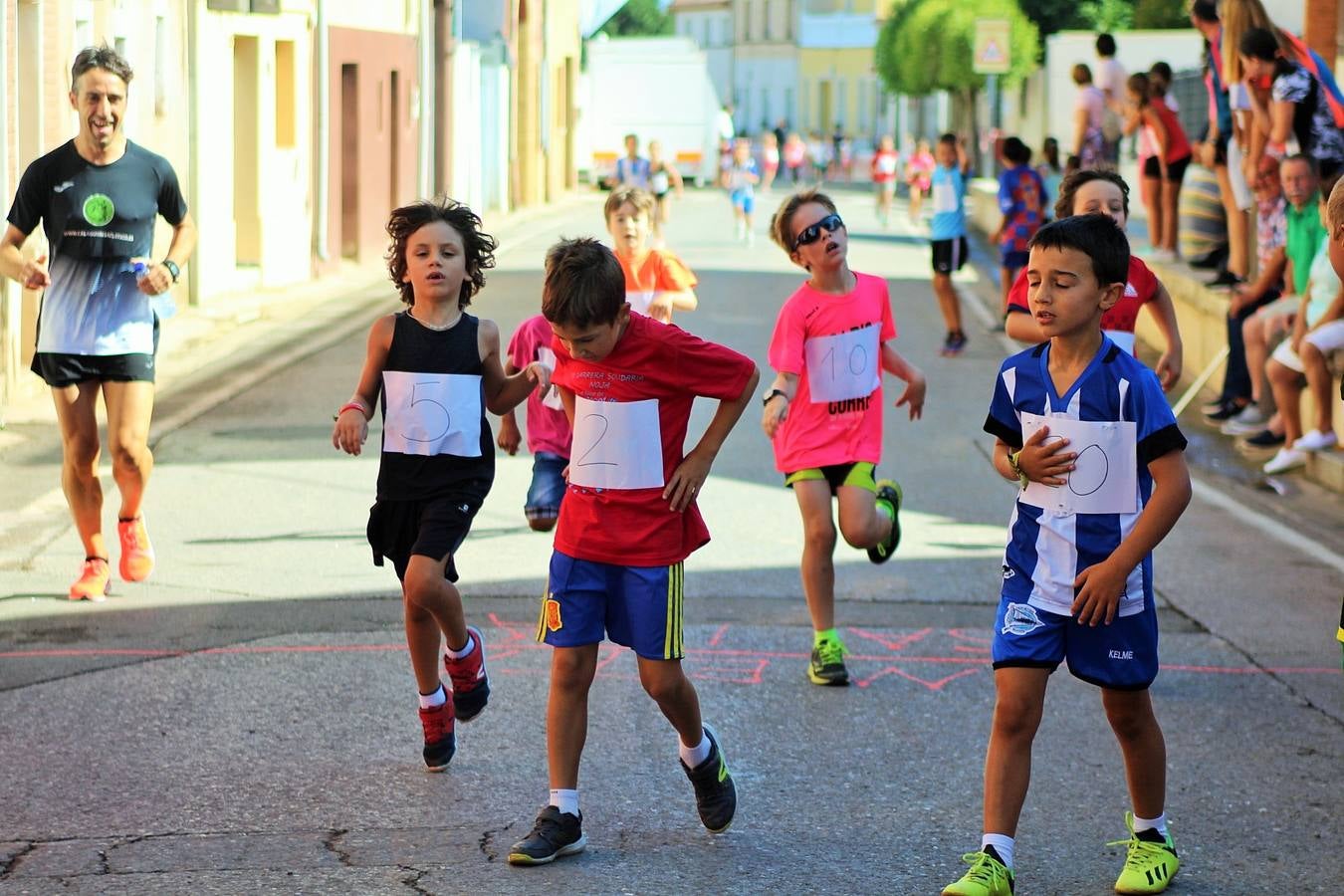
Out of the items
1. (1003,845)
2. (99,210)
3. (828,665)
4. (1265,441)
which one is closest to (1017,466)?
(1003,845)

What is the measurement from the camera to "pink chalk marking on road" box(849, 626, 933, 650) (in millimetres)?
7766

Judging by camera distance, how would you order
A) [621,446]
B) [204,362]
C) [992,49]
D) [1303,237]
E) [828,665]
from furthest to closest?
[992,49]
[204,362]
[1303,237]
[828,665]
[621,446]

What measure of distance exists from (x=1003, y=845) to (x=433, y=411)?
2.09 meters

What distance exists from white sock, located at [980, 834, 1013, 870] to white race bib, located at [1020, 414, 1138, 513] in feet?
2.57

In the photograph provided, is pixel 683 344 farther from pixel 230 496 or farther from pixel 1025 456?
pixel 230 496

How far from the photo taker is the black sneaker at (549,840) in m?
5.11

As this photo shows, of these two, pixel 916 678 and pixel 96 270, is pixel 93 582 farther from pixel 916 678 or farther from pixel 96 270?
pixel 916 678

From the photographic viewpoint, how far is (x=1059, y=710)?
22.4ft

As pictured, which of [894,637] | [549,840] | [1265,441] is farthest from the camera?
Answer: [1265,441]

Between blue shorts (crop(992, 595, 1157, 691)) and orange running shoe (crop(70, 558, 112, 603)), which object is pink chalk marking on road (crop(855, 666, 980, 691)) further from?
orange running shoe (crop(70, 558, 112, 603))

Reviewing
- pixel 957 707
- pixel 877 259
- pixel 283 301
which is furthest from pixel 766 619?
pixel 877 259

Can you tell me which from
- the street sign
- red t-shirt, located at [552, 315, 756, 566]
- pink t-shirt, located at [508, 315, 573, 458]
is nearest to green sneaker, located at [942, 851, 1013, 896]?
red t-shirt, located at [552, 315, 756, 566]

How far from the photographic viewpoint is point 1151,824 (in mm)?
5105

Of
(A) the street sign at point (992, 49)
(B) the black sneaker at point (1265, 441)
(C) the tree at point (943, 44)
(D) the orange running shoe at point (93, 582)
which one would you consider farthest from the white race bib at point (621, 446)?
(C) the tree at point (943, 44)
